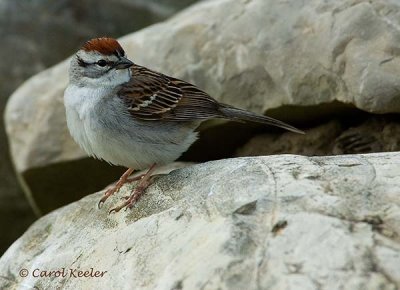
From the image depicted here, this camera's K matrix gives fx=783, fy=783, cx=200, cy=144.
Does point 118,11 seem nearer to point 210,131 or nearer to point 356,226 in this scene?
point 210,131

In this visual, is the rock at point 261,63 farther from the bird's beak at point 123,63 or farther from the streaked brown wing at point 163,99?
the bird's beak at point 123,63

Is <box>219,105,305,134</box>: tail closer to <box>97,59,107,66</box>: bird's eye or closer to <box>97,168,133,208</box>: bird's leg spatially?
<box>97,168,133,208</box>: bird's leg

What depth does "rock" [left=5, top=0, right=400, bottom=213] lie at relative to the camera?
5.15 meters

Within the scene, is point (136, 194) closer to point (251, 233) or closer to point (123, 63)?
point (123, 63)

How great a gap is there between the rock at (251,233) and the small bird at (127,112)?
0.35 m

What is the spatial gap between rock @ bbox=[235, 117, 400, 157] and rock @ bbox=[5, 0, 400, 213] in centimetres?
14

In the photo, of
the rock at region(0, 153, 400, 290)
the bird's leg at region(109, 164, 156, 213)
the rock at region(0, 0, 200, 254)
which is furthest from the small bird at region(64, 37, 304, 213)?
the rock at region(0, 0, 200, 254)

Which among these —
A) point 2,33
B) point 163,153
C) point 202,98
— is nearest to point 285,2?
point 202,98

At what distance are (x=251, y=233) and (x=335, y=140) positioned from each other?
7.52ft

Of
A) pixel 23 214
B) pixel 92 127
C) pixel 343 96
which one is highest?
pixel 92 127

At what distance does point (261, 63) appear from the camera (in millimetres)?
5773

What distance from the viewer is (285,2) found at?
5.77 m

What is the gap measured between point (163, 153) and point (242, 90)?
3.83 ft

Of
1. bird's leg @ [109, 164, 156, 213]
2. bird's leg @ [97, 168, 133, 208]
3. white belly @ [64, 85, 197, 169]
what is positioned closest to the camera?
bird's leg @ [109, 164, 156, 213]
